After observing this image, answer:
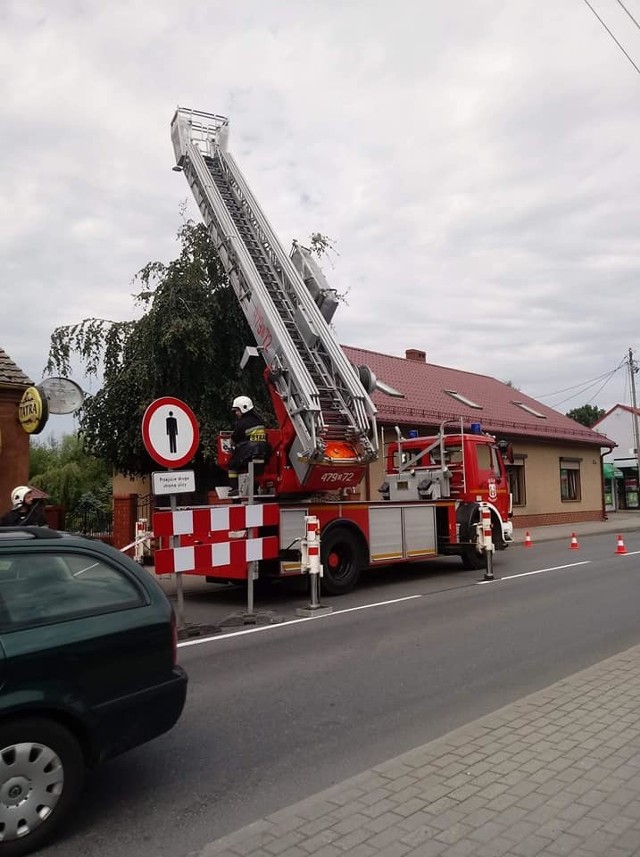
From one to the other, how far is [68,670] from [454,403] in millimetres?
24410

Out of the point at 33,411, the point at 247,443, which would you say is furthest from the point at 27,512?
the point at 33,411

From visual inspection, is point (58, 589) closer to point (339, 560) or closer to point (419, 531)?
point (339, 560)

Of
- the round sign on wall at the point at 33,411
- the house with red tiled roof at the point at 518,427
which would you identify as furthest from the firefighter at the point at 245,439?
the house with red tiled roof at the point at 518,427

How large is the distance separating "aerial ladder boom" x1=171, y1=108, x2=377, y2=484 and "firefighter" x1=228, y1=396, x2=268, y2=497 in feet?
1.59

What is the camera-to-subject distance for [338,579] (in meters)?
10.8

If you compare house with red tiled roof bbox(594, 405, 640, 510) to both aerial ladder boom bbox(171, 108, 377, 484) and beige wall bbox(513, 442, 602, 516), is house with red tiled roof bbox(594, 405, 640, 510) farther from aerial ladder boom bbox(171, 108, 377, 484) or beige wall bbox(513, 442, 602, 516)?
aerial ladder boom bbox(171, 108, 377, 484)

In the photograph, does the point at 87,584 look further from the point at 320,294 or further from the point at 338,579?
the point at 320,294

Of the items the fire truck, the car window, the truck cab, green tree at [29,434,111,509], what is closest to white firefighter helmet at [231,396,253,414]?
the fire truck

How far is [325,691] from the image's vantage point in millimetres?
5812

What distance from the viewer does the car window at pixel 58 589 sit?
3505mm

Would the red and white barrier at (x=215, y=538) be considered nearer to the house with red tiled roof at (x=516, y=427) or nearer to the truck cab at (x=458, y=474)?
the truck cab at (x=458, y=474)

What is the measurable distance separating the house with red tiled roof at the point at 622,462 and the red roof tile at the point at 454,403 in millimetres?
6846

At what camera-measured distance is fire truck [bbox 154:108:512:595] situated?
9.36 meters

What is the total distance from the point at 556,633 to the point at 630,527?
20.8 m
